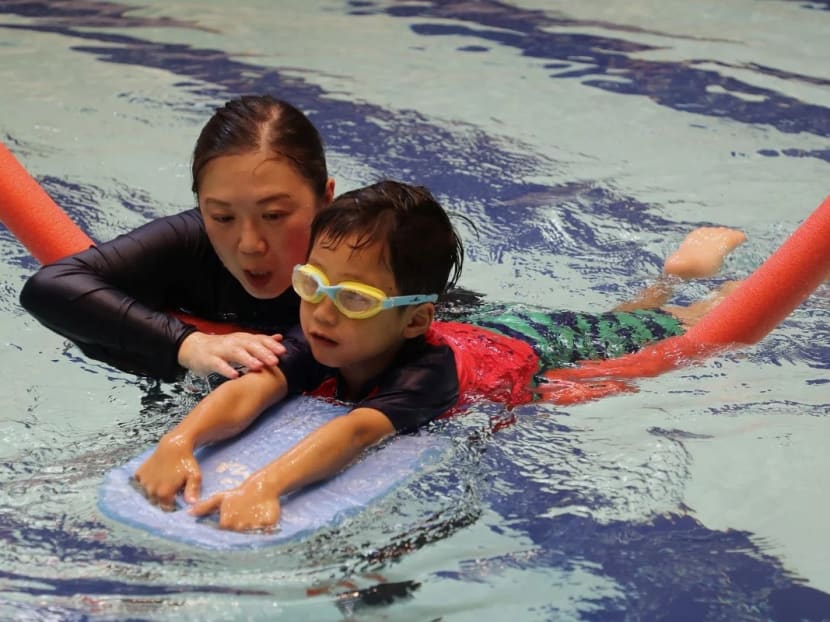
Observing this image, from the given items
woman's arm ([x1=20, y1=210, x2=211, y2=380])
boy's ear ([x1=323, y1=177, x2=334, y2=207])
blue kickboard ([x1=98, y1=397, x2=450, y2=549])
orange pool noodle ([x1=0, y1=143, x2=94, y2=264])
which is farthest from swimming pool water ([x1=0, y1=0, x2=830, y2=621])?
boy's ear ([x1=323, y1=177, x2=334, y2=207])

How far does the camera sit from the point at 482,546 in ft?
8.21

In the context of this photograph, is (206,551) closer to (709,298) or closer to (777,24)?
(709,298)

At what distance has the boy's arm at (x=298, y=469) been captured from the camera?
2.35 m

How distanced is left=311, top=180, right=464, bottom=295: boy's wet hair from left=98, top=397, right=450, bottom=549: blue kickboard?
1.12ft

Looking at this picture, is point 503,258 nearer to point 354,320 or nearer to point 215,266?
point 215,266

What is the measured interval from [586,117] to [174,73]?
2069 millimetres

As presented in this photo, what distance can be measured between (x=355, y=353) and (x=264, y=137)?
21.7 inches

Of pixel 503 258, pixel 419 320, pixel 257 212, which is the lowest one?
pixel 503 258

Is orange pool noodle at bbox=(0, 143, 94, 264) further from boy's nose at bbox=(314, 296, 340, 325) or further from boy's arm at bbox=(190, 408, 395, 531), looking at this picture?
boy's arm at bbox=(190, 408, 395, 531)

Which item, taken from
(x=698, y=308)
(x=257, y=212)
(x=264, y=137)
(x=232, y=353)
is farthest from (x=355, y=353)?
(x=698, y=308)

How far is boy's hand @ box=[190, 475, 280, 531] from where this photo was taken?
7.66 feet

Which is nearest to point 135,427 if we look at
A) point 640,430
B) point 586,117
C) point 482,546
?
point 482,546

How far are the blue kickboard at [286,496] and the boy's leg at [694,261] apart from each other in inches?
60.6

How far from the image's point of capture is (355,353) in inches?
105
